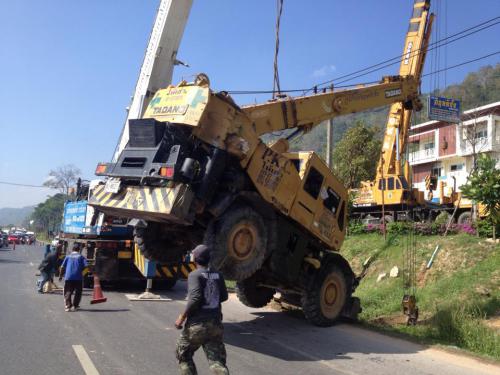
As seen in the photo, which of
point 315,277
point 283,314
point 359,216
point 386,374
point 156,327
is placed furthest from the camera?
point 359,216

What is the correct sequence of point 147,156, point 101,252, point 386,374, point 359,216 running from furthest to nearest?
point 359,216 < point 101,252 < point 147,156 < point 386,374

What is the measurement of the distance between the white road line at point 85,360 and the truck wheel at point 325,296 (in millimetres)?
4336

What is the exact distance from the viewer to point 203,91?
7871 mm

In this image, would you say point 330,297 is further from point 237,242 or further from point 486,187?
point 486,187

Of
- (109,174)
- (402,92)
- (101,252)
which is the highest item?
(402,92)

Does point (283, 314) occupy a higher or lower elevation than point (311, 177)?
lower

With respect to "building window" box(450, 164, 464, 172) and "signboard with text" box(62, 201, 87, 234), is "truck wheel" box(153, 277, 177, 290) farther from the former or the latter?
"building window" box(450, 164, 464, 172)

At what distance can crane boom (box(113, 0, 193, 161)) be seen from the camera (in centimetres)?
1370

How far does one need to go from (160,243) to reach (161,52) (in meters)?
6.47

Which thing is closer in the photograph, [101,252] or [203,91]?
[203,91]

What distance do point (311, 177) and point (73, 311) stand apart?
5.59 meters

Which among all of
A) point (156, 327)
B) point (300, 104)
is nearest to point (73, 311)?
point (156, 327)

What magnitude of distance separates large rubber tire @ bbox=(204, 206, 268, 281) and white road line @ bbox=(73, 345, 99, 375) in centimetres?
216

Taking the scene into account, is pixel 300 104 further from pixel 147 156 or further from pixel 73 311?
pixel 73 311
